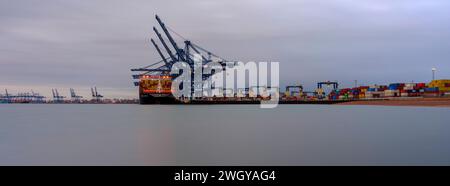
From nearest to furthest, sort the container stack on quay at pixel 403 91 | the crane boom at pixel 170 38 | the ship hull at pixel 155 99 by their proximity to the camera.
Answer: the crane boom at pixel 170 38 < the container stack on quay at pixel 403 91 < the ship hull at pixel 155 99

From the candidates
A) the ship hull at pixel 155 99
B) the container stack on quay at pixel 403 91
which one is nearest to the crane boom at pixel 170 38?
the ship hull at pixel 155 99

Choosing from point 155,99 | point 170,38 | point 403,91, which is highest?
point 170,38

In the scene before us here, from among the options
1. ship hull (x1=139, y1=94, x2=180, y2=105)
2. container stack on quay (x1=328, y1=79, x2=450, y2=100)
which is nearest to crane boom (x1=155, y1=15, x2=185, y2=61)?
ship hull (x1=139, y1=94, x2=180, y2=105)

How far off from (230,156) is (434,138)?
1144 centimetres

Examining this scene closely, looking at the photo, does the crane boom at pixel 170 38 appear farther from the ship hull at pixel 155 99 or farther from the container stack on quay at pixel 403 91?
the container stack on quay at pixel 403 91

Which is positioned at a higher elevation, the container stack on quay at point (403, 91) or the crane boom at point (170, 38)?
the crane boom at point (170, 38)

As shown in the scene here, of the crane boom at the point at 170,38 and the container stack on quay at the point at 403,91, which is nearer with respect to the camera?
the crane boom at the point at 170,38

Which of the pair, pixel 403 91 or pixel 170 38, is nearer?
pixel 170 38

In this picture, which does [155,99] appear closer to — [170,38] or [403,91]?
[170,38]

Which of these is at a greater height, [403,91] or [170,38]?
[170,38]

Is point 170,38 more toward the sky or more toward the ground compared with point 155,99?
more toward the sky

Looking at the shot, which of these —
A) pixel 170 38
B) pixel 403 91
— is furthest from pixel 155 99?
pixel 403 91
